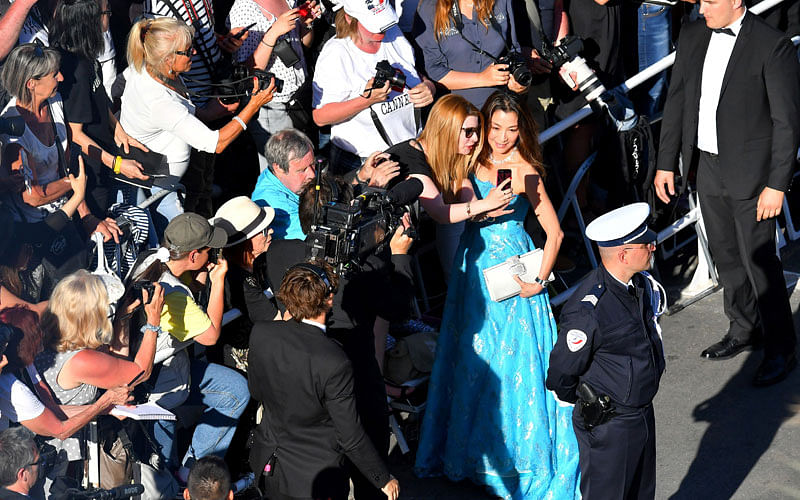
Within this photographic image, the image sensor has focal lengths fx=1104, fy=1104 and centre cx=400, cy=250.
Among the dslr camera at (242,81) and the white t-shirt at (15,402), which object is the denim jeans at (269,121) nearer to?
the dslr camera at (242,81)

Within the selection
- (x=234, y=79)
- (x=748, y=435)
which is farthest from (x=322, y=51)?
(x=748, y=435)

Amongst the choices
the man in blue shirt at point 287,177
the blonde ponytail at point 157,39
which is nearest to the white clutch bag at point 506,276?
the man in blue shirt at point 287,177

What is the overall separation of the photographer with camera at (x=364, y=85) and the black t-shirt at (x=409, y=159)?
0.50 metres

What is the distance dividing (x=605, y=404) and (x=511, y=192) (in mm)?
1328

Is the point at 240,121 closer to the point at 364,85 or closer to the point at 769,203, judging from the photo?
the point at 364,85

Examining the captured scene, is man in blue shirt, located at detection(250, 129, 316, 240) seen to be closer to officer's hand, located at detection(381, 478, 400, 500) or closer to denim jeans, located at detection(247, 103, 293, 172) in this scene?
denim jeans, located at detection(247, 103, 293, 172)

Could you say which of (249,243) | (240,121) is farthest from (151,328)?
(240,121)

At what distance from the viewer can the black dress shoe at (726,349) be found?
22.5ft

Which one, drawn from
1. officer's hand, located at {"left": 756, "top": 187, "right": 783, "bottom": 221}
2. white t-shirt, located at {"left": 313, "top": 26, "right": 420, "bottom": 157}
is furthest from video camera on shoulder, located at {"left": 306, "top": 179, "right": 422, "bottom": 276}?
officer's hand, located at {"left": 756, "top": 187, "right": 783, "bottom": 221}

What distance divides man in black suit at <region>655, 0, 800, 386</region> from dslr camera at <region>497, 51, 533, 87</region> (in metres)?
0.90

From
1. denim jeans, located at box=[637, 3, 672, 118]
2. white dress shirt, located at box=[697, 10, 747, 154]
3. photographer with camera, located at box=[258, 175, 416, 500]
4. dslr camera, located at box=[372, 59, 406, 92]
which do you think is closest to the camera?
photographer with camera, located at box=[258, 175, 416, 500]

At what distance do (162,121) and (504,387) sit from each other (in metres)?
2.24

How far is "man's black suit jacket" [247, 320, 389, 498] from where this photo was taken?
445 cm

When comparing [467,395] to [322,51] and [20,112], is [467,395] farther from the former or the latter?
[20,112]
